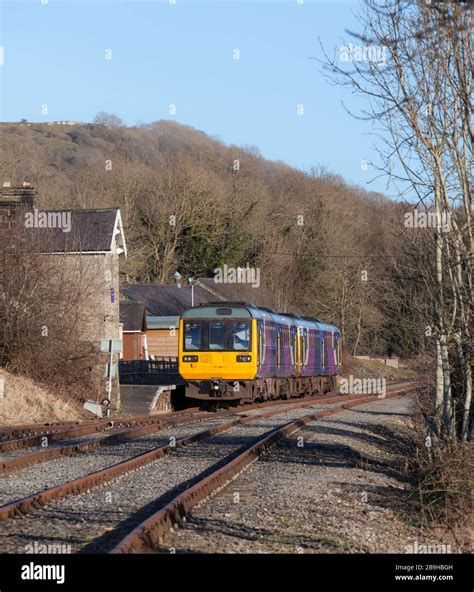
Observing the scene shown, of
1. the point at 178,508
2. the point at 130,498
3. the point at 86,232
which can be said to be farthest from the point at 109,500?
the point at 86,232

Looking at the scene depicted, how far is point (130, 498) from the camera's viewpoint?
35.1 feet

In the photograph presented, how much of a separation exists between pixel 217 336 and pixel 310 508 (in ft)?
57.3

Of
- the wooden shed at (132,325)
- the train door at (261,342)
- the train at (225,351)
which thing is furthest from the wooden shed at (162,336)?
the train door at (261,342)

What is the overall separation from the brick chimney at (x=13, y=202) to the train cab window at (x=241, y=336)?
23.5 ft

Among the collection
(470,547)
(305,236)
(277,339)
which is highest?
(305,236)

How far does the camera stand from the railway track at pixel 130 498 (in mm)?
8312

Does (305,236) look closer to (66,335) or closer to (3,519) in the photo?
(66,335)

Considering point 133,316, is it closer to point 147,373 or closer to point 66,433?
point 147,373

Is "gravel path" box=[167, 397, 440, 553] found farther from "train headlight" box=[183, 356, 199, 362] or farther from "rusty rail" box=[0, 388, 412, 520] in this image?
"train headlight" box=[183, 356, 199, 362]

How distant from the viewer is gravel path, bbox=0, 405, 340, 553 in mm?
8328

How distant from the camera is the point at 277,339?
99.7 feet

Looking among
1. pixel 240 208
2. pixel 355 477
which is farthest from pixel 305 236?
pixel 355 477

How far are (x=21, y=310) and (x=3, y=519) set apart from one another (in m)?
18.1

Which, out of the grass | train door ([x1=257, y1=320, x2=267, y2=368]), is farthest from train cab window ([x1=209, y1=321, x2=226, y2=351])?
the grass
